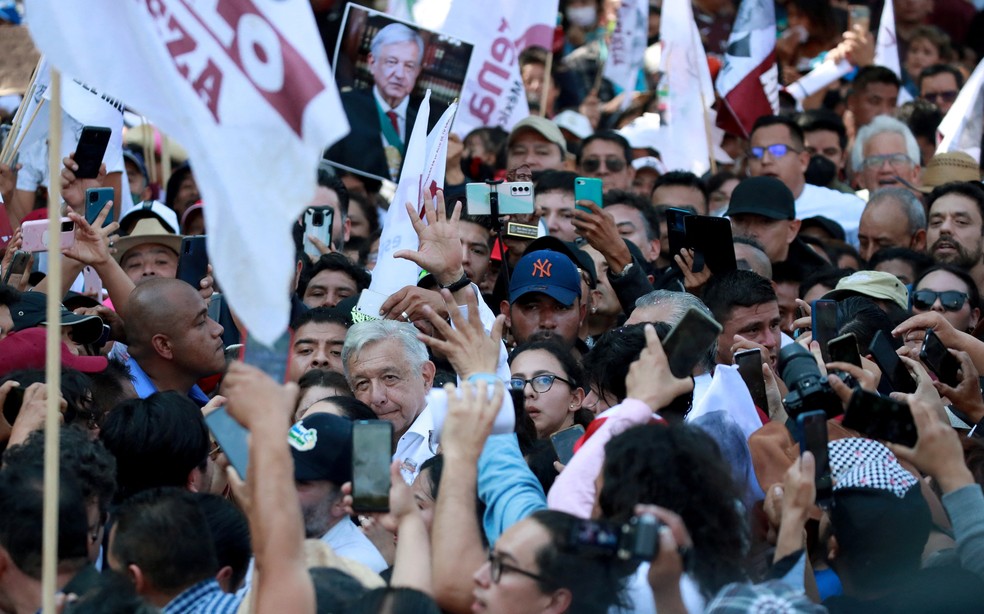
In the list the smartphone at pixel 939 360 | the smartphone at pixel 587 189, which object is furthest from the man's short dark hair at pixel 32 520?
the smartphone at pixel 587 189

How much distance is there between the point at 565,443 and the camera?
4957 mm

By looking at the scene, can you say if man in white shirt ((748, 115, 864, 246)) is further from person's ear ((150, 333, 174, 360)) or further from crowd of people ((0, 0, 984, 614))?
person's ear ((150, 333, 174, 360))

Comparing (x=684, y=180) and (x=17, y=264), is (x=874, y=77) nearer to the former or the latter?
(x=684, y=180)

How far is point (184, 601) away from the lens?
4168mm

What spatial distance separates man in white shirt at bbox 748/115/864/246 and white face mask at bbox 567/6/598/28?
15.6ft

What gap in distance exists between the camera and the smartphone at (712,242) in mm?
6891

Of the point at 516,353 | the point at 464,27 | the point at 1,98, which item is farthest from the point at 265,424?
the point at 1,98

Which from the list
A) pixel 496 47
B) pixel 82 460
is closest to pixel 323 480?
pixel 82 460

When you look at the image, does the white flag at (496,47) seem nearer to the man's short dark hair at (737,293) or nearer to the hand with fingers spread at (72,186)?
the hand with fingers spread at (72,186)

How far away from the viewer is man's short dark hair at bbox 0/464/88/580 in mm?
4254

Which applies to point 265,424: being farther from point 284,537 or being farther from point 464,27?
point 464,27

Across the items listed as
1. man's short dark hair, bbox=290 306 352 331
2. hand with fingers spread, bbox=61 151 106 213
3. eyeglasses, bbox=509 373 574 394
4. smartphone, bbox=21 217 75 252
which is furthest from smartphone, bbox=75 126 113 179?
eyeglasses, bbox=509 373 574 394

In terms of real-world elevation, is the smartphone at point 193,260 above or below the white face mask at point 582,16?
below

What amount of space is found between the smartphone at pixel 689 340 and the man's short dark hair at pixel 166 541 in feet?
4.65
